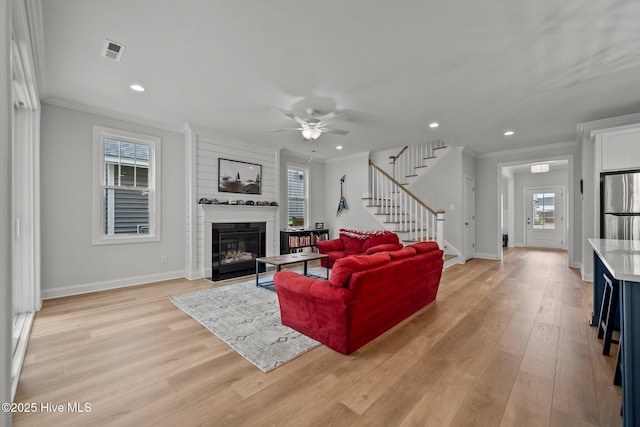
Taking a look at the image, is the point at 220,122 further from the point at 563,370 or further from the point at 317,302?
the point at 563,370

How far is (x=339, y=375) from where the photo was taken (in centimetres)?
200

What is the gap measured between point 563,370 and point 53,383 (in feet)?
12.1

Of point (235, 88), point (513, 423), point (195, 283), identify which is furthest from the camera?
point (195, 283)

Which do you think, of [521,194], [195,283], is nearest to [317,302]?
[195,283]

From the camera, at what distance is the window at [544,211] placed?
8.99 meters

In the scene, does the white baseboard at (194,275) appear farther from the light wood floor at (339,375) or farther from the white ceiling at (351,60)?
the white ceiling at (351,60)

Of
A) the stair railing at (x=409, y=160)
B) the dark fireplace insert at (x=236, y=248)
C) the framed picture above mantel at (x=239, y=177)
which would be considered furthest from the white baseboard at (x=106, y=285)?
the stair railing at (x=409, y=160)

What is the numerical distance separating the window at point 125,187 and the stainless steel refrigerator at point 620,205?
707 centimetres

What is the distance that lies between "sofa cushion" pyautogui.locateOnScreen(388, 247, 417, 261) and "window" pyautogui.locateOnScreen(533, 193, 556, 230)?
8730 millimetres

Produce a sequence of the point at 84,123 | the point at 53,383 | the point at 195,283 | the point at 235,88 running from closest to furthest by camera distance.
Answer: the point at 53,383
the point at 235,88
the point at 84,123
the point at 195,283

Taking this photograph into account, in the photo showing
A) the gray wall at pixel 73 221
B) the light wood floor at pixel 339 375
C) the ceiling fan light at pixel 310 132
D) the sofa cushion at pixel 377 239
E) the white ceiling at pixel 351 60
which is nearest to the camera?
the light wood floor at pixel 339 375

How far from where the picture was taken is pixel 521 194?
31.1ft

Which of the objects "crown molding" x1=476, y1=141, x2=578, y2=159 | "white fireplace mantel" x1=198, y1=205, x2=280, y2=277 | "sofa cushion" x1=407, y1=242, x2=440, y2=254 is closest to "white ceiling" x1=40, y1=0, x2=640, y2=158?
"white fireplace mantel" x1=198, y1=205, x2=280, y2=277

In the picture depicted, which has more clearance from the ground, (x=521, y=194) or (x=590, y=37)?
(x=590, y=37)
